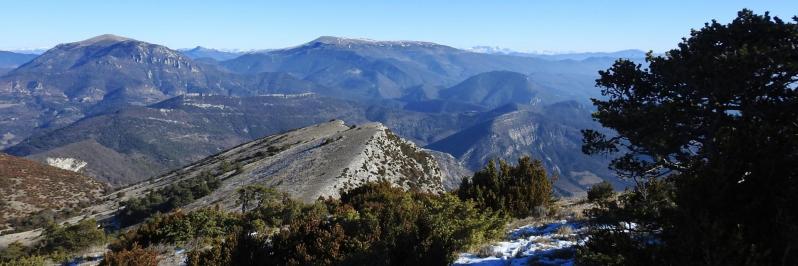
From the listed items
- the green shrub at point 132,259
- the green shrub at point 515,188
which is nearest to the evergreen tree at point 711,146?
the green shrub at point 515,188

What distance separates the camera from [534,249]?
11.8 meters

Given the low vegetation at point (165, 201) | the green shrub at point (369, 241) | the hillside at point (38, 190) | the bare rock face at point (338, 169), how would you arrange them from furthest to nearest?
the hillside at point (38, 190) → the low vegetation at point (165, 201) → the bare rock face at point (338, 169) → the green shrub at point (369, 241)

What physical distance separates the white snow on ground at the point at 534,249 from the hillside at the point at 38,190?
6496 cm

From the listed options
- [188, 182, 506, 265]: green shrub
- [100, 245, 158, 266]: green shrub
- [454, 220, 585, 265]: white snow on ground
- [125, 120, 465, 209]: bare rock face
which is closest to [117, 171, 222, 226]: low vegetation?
[125, 120, 465, 209]: bare rock face

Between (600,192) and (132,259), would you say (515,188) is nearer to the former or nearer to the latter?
(600,192)

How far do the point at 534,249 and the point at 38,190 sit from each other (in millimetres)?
83023

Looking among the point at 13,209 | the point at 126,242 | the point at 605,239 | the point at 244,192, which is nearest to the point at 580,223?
the point at 605,239

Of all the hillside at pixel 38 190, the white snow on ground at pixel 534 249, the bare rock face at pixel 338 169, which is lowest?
the hillside at pixel 38 190

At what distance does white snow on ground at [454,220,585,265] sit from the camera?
10781 mm

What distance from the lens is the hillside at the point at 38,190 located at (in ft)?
219

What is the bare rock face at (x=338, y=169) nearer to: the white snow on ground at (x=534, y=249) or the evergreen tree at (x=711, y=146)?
the white snow on ground at (x=534, y=249)

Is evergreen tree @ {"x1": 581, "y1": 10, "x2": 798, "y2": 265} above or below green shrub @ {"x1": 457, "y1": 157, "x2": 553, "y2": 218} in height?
above

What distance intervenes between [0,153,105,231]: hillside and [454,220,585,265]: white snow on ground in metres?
65.0

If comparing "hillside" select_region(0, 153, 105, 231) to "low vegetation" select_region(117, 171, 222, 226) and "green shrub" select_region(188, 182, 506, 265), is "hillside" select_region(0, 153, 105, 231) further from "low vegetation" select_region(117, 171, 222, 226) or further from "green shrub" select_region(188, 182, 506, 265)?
"green shrub" select_region(188, 182, 506, 265)
